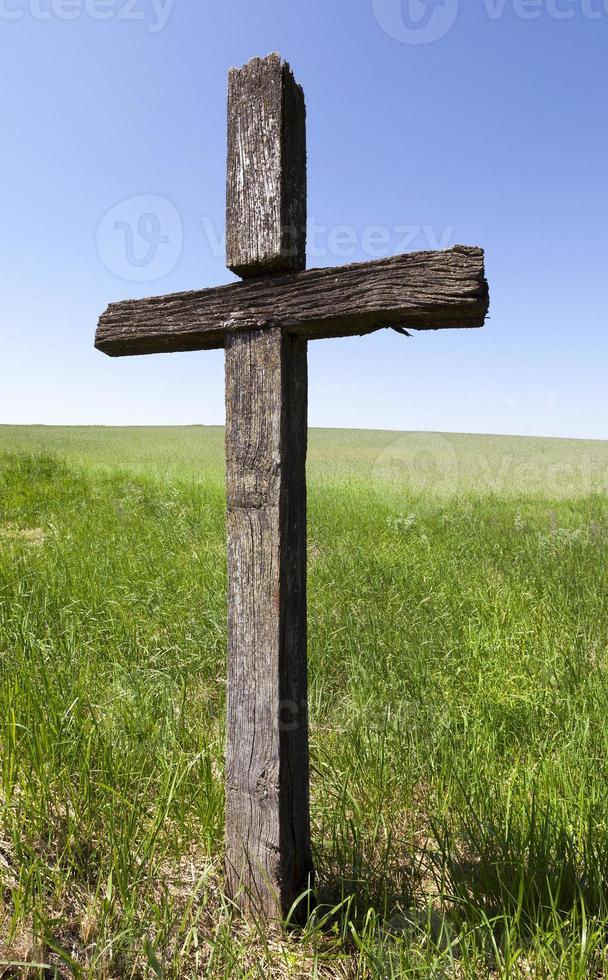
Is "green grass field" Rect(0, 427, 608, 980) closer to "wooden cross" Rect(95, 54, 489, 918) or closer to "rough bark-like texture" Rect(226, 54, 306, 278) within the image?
"wooden cross" Rect(95, 54, 489, 918)

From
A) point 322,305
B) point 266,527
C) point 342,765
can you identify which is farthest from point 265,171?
point 342,765

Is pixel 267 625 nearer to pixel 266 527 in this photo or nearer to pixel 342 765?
pixel 266 527

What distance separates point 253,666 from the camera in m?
1.67

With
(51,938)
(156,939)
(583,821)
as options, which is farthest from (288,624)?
(583,821)

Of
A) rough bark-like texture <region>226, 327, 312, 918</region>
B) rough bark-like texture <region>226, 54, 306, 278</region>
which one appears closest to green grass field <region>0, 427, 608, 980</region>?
rough bark-like texture <region>226, 327, 312, 918</region>

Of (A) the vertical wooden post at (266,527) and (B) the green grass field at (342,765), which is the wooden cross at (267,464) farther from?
(B) the green grass field at (342,765)

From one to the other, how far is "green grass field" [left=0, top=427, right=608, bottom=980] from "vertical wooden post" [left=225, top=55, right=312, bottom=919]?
21 cm

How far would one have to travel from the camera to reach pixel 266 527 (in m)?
1.64

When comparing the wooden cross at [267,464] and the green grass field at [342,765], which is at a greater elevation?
the wooden cross at [267,464]

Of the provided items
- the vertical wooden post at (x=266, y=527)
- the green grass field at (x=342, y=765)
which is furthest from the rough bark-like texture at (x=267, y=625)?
the green grass field at (x=342, y=765)

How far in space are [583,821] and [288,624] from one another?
51.3 inches

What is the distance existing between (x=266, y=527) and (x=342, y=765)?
1292mm

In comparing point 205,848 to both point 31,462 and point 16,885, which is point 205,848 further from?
point 31,462

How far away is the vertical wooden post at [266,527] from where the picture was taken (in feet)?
5.37
